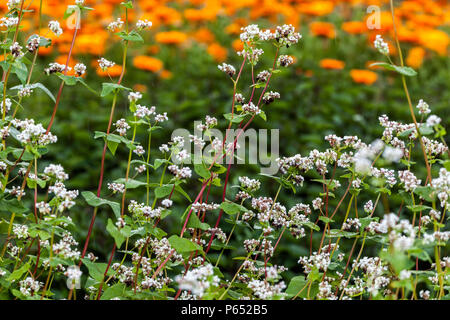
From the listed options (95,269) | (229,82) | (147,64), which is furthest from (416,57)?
(95,269)

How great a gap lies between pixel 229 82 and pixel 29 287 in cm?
300

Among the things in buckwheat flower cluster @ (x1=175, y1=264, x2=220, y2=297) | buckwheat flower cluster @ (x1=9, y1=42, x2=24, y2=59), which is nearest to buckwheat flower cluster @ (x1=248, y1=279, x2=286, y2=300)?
buckwheat flower cluster @ (x1=175, y1=264, x2=220, y2=297)

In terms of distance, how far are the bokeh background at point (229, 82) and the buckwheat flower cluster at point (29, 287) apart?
145cm

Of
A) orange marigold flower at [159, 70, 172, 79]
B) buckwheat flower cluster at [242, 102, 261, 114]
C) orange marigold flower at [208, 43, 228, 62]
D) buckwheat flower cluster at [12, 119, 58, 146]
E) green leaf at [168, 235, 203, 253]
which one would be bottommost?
green leaf at [168, 235, 203, 253]

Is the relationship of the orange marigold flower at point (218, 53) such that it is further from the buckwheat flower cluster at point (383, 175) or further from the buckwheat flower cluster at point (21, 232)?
the buckwheat flower cluster at point (21, 232)

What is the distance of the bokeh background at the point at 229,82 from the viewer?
3.70m

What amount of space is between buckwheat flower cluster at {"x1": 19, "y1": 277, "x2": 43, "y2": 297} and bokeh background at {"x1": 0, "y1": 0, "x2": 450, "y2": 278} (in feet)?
4.76

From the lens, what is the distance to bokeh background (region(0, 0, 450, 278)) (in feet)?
12.1

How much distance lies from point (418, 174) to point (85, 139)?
212 cm

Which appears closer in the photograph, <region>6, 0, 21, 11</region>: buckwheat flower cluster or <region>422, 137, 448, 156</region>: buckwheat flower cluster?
<region>422, 137, 448, 156</region>: buckwheat flower cluster

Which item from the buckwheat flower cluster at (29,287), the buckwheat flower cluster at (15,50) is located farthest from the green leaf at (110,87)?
the buckwheat flower cluster at (29,287)

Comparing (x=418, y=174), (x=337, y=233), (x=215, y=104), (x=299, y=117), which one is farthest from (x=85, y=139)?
(x=337, y=233)

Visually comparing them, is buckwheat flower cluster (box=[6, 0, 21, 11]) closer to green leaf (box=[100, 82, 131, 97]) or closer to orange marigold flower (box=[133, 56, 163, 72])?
green leaf (box=[100, 82, 131, 97])
